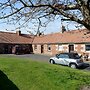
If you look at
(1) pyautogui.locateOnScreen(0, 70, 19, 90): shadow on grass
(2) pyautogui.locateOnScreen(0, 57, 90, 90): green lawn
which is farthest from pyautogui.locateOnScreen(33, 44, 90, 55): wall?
(1) pyautogui.locateOnScreen(0, 70, 19, 90): shadow on grass

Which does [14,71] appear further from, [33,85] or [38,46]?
[38,46]

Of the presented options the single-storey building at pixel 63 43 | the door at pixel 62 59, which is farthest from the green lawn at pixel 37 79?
the single-storey building at pixel 63 43

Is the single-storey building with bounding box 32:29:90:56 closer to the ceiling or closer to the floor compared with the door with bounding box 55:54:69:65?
closer to the ceiling

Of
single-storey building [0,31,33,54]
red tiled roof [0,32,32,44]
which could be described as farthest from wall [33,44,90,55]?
red tiled roof [0,32,32,44]

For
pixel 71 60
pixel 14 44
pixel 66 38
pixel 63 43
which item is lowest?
pixel 71 60

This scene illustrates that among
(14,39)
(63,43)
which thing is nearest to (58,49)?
(63,43)

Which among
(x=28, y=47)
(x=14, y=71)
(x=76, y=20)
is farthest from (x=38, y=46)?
(x=76, y=20)

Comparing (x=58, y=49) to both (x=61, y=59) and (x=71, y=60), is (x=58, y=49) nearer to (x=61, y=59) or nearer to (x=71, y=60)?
(x=61, y=59)

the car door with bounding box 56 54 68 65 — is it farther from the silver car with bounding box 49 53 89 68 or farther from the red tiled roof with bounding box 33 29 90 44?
the red tiled roof with bounding box 33 29 90 44

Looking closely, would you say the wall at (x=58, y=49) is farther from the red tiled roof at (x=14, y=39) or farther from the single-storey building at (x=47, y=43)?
the red tiled roof at (x=14, y=39)

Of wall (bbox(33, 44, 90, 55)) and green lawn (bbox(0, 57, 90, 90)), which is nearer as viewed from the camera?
green lawn (bbox(0, 57, 90, 90))

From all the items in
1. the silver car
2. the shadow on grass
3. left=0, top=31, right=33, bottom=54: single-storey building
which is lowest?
the shadow on grass

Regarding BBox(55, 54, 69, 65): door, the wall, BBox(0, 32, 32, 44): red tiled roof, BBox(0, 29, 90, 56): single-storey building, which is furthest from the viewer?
BBox(0, 32, 32, 44): red tiled roof

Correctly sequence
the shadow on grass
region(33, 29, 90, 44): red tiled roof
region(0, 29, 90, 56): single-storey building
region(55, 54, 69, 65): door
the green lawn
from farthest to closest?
region(0, 29, 90, 56): single-storey building
region(33, 29, 90, 44): red tiled roof
region(55, 54, 69, 65): door
the green lawn
the shadow on grass
